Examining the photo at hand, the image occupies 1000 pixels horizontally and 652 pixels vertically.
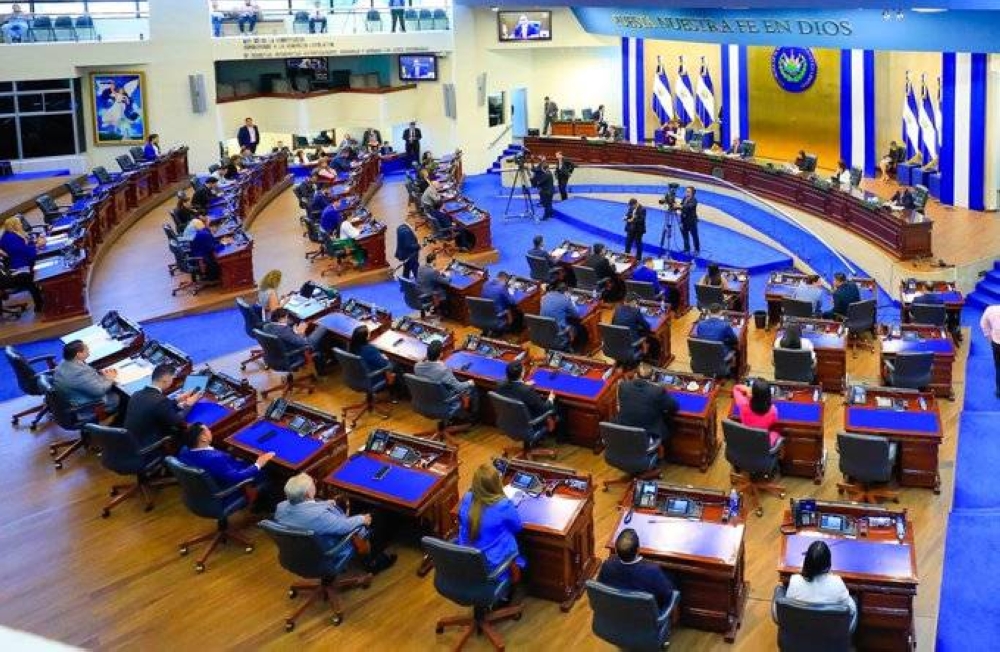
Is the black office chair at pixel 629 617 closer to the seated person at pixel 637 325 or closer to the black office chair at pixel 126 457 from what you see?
the black office chair at pixel 126 457

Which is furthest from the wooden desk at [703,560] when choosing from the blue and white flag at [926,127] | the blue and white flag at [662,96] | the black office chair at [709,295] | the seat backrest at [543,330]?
the blue and white flag at [662,96]

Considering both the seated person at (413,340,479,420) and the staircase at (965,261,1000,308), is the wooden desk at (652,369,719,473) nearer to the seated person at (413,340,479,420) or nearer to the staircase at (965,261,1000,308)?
the seated person at (413,340,479,420)

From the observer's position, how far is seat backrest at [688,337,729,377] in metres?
10.5

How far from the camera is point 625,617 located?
5.99 meters

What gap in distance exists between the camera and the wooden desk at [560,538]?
272 inches

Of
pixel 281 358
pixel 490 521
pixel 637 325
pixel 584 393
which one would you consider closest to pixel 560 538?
pixel 490 521

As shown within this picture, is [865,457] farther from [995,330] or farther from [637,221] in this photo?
[637,221]

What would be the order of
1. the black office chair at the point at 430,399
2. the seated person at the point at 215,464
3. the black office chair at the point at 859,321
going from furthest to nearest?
the black office chair at the point at 859,321 < the black office chair at the point at 430,399 < the seated person at the point at 215,464

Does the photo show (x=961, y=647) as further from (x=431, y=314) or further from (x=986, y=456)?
(x=431, y=314)

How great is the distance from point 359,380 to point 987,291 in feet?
32.1

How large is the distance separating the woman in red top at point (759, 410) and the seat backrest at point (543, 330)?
316 cm

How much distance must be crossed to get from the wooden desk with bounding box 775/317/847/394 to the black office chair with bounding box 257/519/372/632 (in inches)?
227

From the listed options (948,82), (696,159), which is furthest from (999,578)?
(696,159)

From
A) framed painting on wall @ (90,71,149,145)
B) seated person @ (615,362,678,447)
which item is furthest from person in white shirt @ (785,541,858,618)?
framed painting on wall @ (90,71,149,145)
